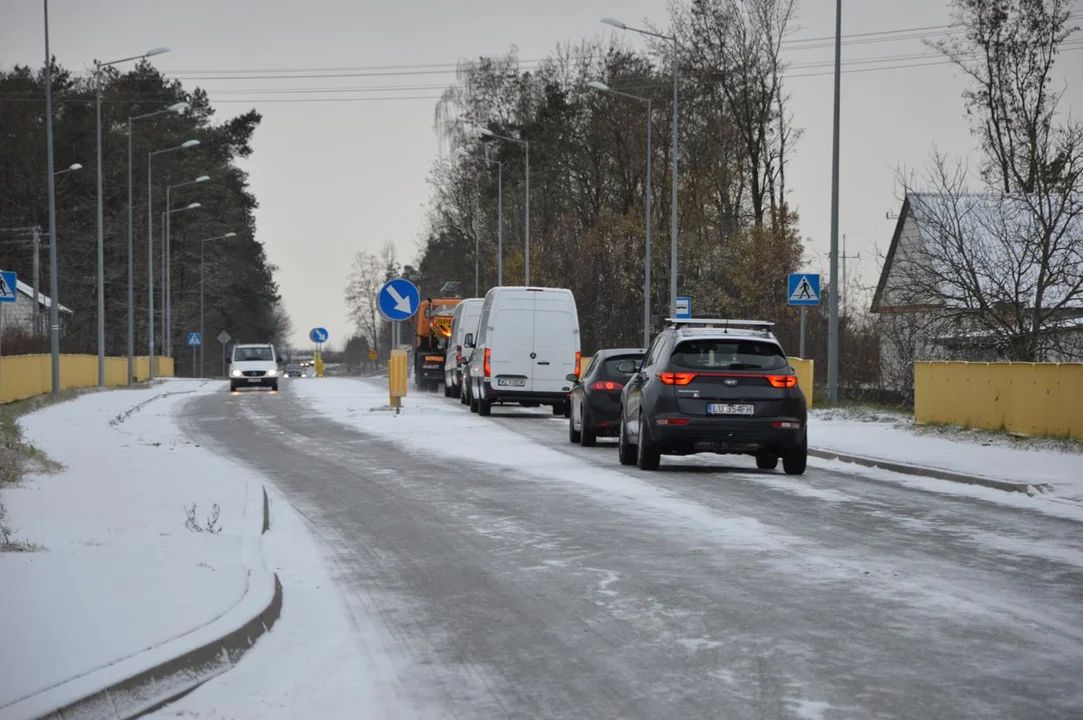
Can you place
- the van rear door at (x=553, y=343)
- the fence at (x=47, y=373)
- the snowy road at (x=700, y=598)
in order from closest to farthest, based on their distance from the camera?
the snowy road at (x=700, y=598), the van rear door at (x=553, y=343), the fence at (x=47, y=373)

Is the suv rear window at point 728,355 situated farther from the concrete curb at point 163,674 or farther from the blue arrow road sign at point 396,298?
the blue arrow road sign at point 396,298

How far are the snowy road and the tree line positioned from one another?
5783 cm

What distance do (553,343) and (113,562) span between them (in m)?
24.1

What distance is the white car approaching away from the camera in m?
54.3

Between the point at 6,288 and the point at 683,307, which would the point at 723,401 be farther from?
the point at 683,307

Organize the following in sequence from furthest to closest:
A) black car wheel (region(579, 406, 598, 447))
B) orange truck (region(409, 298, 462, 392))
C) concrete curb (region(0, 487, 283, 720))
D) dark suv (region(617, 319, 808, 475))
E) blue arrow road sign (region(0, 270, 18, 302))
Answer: orange truck (region(409, 298, 462, 392)), blue arrow road sign (region(0, 270, 18, 302)), black car wheel (region(579, 406, 598, 447)), dark suv (region(617, 319, 808, 475)), concrete curb (region(0, 487, 283, 720))

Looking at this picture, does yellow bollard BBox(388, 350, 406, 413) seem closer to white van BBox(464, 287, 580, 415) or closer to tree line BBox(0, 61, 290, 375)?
white van BBox(464, 287, 580, 415)

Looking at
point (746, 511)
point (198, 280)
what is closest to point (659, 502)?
point (746, 511)

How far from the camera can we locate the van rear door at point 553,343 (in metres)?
33.2

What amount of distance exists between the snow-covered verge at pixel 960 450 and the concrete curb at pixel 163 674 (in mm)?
9846

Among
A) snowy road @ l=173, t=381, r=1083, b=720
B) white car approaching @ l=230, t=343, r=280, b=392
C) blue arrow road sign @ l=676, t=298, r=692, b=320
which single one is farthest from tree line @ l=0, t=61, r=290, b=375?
snowy road @ l=173, t=381, r=1083, b=720

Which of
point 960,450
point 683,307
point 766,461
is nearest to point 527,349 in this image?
point 683,307

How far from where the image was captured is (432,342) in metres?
52.5

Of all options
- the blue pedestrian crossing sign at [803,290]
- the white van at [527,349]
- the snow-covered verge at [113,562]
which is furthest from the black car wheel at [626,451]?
the white van at [527,349]
